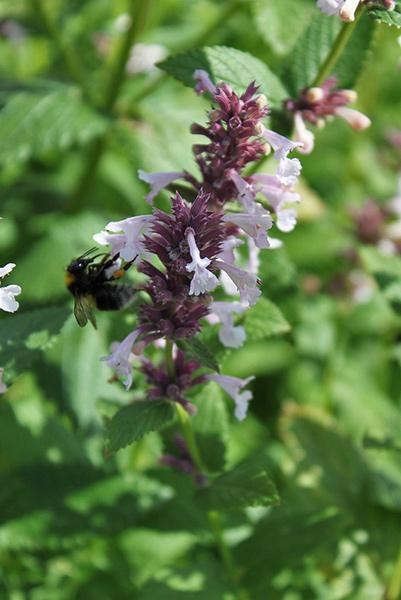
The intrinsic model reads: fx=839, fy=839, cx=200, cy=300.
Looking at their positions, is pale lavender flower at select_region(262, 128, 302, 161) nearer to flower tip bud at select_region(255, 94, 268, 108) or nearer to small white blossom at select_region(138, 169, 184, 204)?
flower tip bud at select_region(255, 94, 268, 108)

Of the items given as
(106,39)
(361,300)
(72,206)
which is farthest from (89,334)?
(106,39)

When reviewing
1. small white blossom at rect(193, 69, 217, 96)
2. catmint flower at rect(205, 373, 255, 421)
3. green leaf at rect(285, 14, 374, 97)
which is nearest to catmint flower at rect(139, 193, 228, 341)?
catmint flower at rect(205, 373, 255, 421)

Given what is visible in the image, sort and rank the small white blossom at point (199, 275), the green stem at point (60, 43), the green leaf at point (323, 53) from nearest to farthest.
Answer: the small white blossom at point (199, 275) → the green leaf at point (323, 53) → the green stem at point (60, 43)

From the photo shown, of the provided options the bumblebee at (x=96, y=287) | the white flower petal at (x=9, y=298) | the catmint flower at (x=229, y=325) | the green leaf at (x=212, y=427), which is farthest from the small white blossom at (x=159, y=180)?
the green leaf at (x=212, y=427)

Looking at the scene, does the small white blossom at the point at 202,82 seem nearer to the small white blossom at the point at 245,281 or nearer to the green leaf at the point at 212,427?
the small white blossom at the point at 245,281

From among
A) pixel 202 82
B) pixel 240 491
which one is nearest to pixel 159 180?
pixel 202 82

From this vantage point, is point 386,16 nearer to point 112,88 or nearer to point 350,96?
point 350,96
